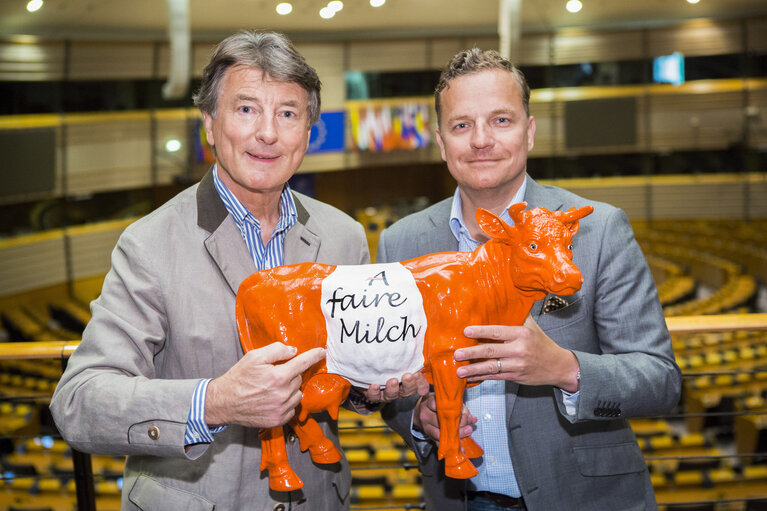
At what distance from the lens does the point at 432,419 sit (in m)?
1.52

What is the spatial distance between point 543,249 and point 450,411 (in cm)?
39

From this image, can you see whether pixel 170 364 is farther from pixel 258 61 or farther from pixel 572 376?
pixel 572 376

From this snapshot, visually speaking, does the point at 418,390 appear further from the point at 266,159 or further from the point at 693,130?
the point at 693,130

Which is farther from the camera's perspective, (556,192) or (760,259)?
(760,259)

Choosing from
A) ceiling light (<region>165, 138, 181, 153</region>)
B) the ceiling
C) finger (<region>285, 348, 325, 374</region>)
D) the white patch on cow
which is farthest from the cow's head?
ceiling light (<region>165, 138, 181, 153</region>)

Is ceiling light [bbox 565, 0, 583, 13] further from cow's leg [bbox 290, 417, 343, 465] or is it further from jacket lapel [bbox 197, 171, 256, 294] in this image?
cow's leg [bbox 290, 417, 343, 465]

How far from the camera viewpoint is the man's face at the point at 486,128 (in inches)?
64.8

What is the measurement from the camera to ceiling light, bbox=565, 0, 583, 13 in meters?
12.5

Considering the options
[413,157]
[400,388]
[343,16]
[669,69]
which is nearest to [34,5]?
[343,16]

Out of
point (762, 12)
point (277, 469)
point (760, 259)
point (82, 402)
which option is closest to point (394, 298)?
point (277, 469)

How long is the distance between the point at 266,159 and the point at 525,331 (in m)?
0.70

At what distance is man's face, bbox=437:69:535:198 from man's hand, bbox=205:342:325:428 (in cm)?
67

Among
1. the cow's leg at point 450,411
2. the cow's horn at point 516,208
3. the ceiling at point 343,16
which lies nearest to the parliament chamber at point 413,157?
the ceiling at point 343,16

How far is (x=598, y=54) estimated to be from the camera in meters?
15.0
